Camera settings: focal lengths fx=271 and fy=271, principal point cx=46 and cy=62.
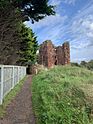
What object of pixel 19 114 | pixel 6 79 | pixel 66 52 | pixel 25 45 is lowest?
pixel 19 114

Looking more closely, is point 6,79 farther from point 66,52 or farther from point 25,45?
point 66,52

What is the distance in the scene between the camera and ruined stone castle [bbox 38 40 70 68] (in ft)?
194

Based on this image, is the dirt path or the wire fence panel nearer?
the dirt path

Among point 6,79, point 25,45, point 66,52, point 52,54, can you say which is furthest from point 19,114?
point 66,52

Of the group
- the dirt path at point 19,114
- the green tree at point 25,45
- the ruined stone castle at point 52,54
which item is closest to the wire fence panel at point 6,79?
the dirt path at point 19,114

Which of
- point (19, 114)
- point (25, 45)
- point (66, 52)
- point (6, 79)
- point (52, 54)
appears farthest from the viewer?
point (66, 52)

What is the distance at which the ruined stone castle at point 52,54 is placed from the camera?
5925 cm

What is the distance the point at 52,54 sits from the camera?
6234 cm

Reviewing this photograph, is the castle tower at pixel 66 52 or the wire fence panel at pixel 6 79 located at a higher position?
the castle tower at pixel 66 52

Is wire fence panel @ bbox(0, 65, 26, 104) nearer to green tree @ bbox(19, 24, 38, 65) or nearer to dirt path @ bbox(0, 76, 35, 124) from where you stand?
dirt path @ bbox(0, 76, 35, 124)

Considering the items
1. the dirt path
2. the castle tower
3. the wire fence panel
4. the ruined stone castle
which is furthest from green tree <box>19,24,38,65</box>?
the dirt path

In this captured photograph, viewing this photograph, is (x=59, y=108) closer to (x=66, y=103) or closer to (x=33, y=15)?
(x=66, y=103)

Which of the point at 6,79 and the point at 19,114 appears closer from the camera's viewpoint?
the point at 19,114

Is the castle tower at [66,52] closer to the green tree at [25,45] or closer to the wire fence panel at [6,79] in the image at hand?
the green tree at [25,45]
